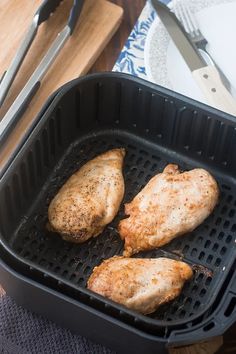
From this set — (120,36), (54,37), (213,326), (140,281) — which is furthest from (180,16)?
(213,326)

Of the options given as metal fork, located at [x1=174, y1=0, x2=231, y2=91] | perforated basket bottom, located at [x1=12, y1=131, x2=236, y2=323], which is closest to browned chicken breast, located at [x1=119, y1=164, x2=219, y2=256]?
perforated basket bottom, located at [x1=12, y1=131, x2=236, y2=323]

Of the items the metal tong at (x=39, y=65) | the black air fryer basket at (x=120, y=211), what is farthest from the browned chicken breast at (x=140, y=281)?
the metal tong at (x=39, y=65)

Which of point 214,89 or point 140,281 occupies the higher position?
point 214,89

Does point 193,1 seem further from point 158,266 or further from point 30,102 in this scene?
point 158,266

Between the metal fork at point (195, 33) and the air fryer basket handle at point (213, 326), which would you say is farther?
the metal fork at point (195, 33)

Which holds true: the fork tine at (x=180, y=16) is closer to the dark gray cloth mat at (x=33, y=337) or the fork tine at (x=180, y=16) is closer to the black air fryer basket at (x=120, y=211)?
the black air fryer basket at (x=120, y=211)

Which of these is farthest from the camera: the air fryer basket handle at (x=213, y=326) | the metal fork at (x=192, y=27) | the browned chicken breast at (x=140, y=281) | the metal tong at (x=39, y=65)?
the metal fork at (x=192, y=27)

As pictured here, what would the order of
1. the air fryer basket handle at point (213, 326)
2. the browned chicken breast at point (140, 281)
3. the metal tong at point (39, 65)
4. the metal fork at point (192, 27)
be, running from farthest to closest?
the metal fork at point (192, 27)
the metal tong at point (39, 65)
the browned chicken breast at point (140, 281)
the air fryer basket handle at point (213, 326)

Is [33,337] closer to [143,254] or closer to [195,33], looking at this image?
[143,254]
